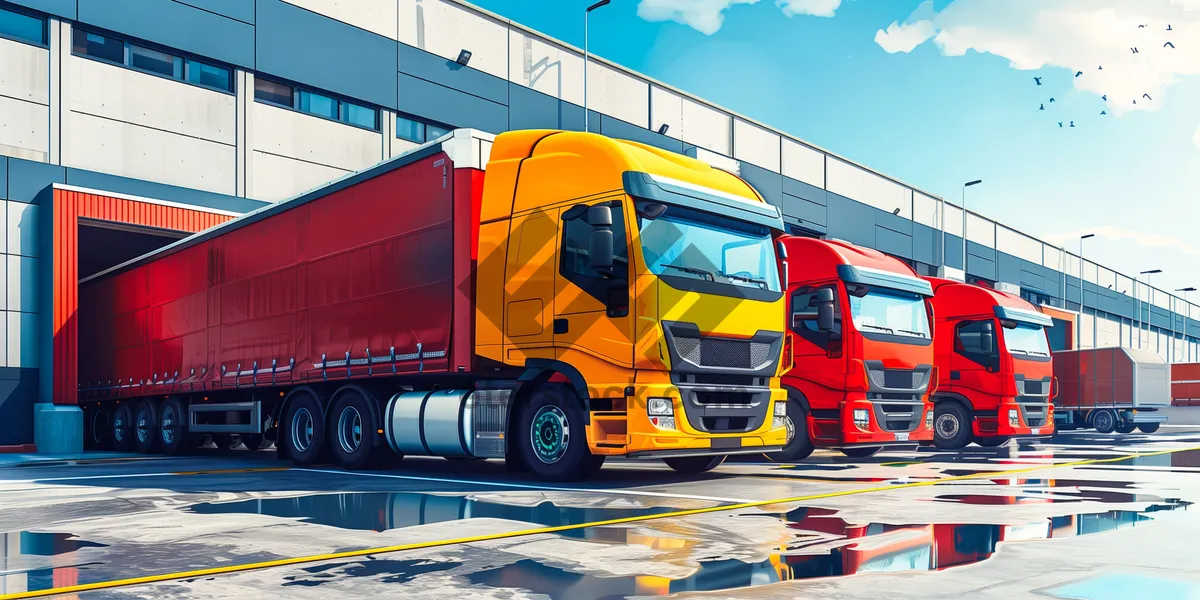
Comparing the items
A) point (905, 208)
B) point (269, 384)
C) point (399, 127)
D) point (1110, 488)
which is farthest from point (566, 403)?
point (905, 208)

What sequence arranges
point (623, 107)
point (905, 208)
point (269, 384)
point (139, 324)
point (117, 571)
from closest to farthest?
point (117, 571) → point (269, 384) → point (139, 324) → point (623, 107) → point (905, 208)

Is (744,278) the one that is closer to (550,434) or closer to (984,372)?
(550,434)

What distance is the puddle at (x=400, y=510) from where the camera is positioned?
7535mm

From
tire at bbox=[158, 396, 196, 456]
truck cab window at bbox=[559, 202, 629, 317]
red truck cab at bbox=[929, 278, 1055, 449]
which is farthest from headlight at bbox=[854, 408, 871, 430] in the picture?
tire at bbox=[158, 396, 196, 456]

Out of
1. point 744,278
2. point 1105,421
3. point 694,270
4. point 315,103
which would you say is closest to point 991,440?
point 744,278

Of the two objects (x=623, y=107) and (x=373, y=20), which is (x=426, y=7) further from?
(x=623, y=107)

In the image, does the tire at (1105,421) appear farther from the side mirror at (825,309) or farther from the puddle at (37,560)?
the puddle at (37,560)

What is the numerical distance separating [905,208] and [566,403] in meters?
41.0

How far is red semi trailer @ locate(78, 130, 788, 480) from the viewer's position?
10031 mm

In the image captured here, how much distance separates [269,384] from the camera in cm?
1505

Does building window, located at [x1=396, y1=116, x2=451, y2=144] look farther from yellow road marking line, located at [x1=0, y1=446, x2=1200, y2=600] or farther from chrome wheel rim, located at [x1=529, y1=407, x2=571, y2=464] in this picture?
yellow road marking line, located at [x1=0, y1=446, x2=1200, y2=600]

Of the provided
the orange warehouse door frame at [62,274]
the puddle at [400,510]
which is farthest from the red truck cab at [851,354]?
the orange warehouse door frame at [62,274]

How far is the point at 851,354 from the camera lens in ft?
46.3

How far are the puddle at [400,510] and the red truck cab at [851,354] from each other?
248 inches
